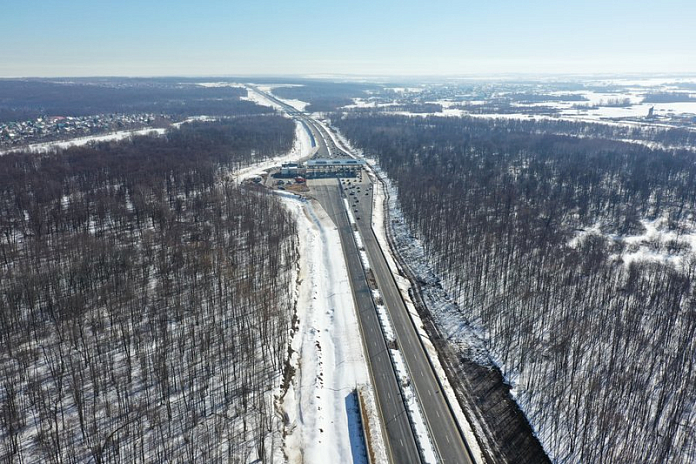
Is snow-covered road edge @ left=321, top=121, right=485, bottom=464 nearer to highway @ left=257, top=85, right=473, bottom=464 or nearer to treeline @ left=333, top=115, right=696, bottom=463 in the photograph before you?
highway @ left=257, top=85, right=473, bottom=464

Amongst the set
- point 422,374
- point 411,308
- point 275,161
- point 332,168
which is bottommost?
point 422,374

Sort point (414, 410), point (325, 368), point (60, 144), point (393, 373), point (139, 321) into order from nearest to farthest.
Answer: point (414, 410), point (393, 373), point (325, 368), point (139, 321), point (60, 144)

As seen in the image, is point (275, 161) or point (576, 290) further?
point (275, 161)

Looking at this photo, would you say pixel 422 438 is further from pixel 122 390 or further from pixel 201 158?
pixel 201 158

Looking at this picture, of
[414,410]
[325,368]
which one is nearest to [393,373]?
[414,410]

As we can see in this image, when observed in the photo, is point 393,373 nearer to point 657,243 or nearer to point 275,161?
point 657,243

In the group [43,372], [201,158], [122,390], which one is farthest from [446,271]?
[201,158]
